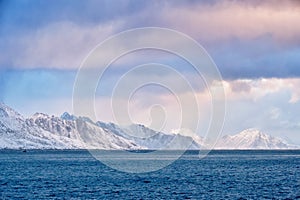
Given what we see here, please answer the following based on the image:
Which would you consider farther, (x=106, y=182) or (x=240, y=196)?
(x=106, y=182)

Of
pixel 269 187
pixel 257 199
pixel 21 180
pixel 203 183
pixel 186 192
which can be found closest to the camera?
pixel 257 199

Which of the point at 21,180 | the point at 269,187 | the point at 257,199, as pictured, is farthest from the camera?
the point at 21,180

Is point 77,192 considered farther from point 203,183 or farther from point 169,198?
point 203,183

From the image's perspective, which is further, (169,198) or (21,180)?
(21,180)

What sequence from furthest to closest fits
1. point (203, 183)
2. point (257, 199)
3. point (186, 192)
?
point (203, 183) < point (186, 192) < point (257, 199)

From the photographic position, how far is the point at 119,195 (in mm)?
134500

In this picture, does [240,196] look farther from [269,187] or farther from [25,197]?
[25,197]

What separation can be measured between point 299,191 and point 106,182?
52.6 metres

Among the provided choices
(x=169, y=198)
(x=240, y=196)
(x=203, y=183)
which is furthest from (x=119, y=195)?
(x=203, y=183)

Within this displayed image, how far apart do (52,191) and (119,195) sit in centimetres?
1891

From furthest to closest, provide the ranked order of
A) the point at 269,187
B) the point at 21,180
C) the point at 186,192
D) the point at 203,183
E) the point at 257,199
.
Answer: the point at 21,180 → the point at 203,183 → the point at 269,187 → the point at 186,192 → the point at 257,199

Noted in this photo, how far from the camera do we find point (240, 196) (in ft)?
441

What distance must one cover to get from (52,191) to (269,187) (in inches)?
2118

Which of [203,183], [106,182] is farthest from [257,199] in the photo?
[106,182]
